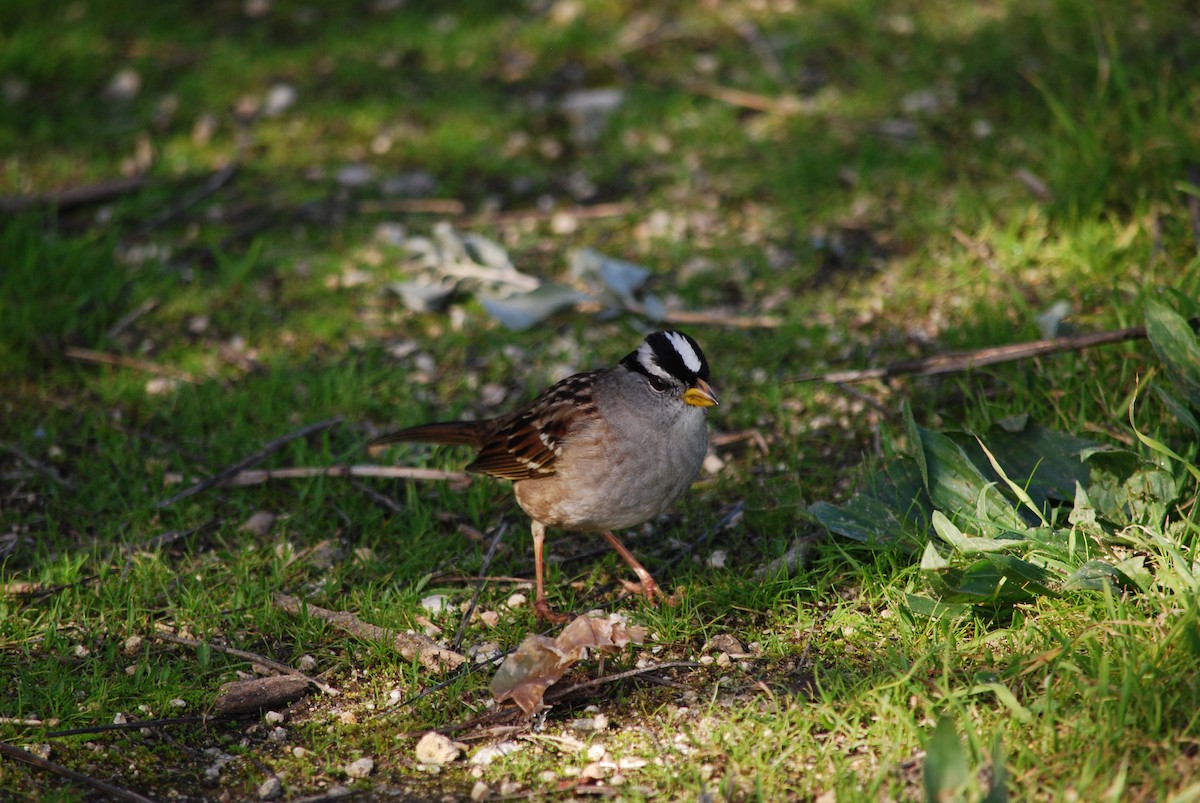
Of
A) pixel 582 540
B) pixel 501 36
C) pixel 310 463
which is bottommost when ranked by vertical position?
pixel 582 540

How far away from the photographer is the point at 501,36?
27.1ft

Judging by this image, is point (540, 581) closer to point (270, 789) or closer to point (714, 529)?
point (714, 529)

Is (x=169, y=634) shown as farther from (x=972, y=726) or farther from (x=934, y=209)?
(x=934, y=209)

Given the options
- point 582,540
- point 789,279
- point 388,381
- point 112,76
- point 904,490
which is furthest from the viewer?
point 112,76

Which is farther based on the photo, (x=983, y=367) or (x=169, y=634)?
(x=983, y=367)

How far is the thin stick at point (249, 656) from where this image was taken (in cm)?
391

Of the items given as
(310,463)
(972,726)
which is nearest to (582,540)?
(310,463)

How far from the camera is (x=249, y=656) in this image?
4020 mm

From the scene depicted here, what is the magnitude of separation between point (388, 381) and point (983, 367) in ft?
8.75

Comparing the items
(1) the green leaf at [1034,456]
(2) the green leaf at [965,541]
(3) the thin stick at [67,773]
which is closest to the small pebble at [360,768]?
(3) the thin stick at [67,773]

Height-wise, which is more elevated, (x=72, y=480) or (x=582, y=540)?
(x=72, y=480)

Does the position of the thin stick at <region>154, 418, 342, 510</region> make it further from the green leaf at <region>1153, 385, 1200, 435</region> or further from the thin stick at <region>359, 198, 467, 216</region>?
the green leaf at <region>1153, 385, 1200, 435</region>

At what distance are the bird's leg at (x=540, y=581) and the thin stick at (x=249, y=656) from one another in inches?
29.4

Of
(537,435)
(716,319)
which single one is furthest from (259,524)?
(716,319)
